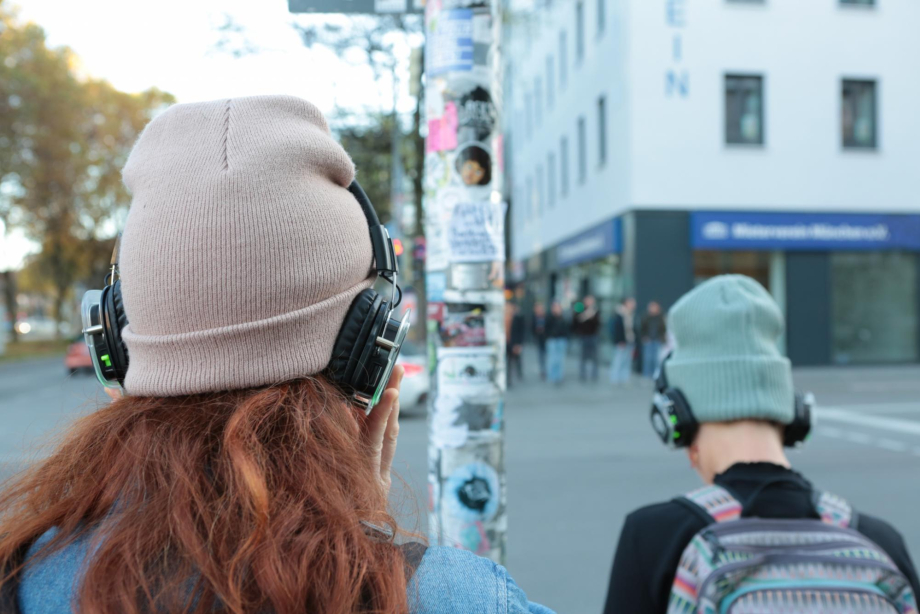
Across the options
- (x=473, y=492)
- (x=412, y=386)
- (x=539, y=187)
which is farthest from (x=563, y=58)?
(x=473, y=492)

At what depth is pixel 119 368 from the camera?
1209 millimetres

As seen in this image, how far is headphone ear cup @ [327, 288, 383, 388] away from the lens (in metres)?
1.14

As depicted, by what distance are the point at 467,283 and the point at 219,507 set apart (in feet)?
6.20

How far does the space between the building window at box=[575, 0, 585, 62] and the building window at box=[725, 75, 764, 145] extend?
211 inches

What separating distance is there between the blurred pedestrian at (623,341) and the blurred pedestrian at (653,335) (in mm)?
281

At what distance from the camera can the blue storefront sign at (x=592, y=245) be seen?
766 inches

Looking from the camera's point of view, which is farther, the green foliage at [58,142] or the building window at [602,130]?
the green foliage at [58,142]

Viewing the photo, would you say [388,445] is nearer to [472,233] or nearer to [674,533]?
[674,533]

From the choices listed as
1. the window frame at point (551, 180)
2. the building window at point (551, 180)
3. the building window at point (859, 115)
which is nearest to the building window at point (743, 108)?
the building window at point (859, 115)

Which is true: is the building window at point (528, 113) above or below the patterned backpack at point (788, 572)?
above

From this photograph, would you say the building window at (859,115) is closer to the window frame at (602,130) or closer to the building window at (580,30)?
the window frame at (602,130)

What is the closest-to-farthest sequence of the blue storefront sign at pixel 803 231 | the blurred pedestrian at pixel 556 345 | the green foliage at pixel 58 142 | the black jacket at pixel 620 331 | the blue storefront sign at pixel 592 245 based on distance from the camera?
the black jacket at pixel 620 331 → the blurred pedestrian at pixel 556 345 → the blue storefront sign at pixel 803 231 → the blue storefront sign at pixel 592 245 → the green foliage at pixel 58 142

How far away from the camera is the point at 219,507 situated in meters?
0.95

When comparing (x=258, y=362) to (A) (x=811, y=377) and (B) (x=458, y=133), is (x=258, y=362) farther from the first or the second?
(A) (x=811, y=377)
